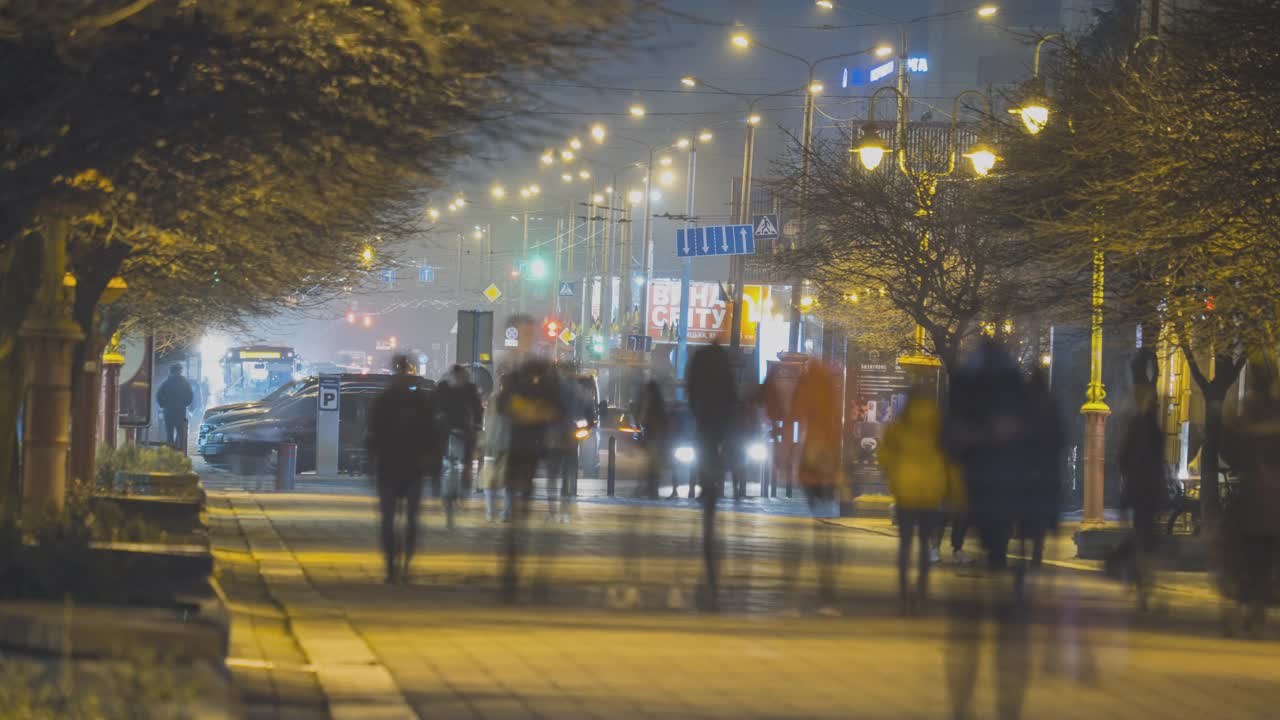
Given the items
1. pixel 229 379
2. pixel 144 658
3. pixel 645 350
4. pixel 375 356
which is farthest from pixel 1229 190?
pixel 375 356

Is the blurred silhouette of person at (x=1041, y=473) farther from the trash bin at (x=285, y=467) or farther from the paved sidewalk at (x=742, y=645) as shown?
the trash bin at (x=285, y=467)

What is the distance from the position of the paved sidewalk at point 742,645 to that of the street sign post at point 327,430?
16970mm

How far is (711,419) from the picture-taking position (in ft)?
46.4

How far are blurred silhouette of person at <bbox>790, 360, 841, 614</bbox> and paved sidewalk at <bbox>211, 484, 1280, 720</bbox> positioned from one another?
38 centimetres

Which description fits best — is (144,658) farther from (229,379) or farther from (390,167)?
(229,379)

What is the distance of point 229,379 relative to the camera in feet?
248

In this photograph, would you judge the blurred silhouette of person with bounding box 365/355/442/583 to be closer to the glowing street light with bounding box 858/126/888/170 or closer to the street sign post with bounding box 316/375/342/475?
the glowing street light with bounding box 858/126/888/170

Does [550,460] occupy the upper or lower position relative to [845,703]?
upper

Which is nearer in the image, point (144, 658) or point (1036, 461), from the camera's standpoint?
point (144, 658)

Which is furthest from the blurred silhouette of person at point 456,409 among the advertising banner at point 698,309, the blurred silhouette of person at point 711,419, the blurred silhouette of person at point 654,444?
the advertising banner at point 698,309

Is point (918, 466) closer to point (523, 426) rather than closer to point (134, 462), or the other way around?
point (523, 426)

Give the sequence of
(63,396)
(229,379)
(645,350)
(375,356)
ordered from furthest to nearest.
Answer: (375,356)
(229,379)
(645,350)
(63,396)

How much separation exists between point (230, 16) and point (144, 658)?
3.37 m

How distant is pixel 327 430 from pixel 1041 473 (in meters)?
28.1
